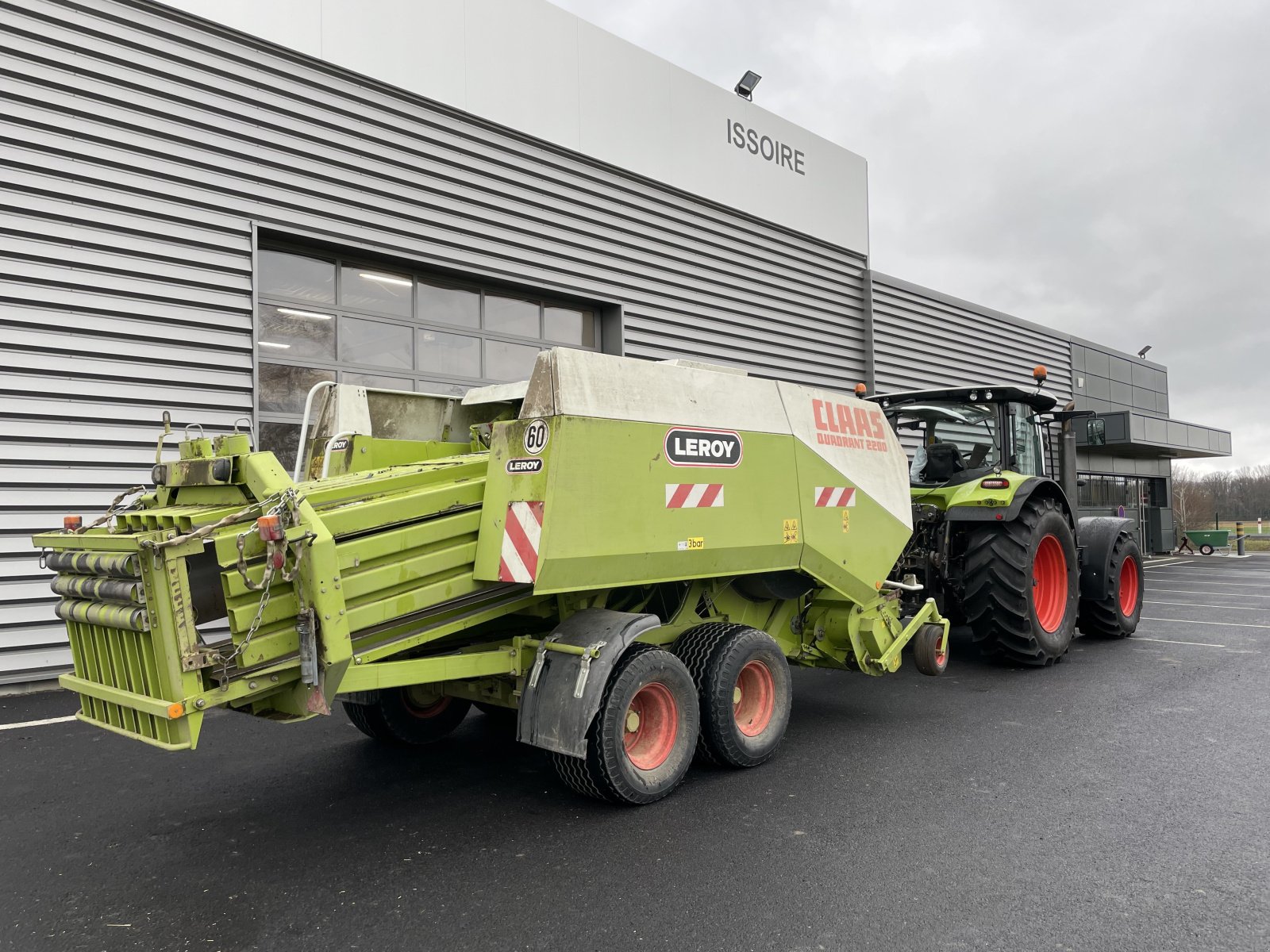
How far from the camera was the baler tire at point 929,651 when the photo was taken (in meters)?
5.50

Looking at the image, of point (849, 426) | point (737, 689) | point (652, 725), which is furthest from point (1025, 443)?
point (652, 725)

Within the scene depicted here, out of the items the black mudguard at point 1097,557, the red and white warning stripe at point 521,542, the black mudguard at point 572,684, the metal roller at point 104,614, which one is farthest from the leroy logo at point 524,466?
the black mudguard at point 1097,557

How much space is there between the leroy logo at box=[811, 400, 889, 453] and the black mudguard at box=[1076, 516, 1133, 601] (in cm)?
375

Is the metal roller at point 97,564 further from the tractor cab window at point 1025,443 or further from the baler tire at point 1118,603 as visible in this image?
the baler tire at point 1118,603

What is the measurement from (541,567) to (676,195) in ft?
29.7

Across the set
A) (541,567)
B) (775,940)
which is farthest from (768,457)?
(775,940)

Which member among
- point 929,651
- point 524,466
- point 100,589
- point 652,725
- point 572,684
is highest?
point 524,466

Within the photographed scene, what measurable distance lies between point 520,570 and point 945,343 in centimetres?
1520

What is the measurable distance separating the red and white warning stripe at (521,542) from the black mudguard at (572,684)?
18.1 inches

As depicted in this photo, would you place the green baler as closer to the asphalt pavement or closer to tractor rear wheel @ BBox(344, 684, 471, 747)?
tractor rear wheel @ BBox(344, 684, 471, 747)

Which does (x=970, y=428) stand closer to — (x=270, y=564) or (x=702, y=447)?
(x=702, y=447)

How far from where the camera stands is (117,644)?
3330mm

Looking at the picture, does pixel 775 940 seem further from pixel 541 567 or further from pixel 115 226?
pixel 115 226

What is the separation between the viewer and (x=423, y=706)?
4980mm
